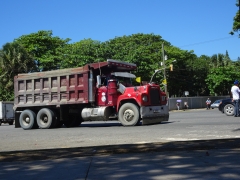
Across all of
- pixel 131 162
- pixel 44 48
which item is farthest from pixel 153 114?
pixel 44 48

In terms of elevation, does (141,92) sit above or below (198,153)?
above

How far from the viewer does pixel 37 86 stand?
17.6 metres

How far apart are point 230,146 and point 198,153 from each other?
105 centimetres

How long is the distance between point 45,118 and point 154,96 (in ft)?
18.1

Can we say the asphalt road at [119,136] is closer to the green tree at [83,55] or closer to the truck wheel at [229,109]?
the truck wheel at [229,109]

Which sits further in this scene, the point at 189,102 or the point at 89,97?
the point at 189,102

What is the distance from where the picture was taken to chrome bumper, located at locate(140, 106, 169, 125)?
1525 cm

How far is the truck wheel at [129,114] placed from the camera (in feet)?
50.4

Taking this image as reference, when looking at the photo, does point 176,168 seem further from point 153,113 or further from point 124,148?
point 153,113

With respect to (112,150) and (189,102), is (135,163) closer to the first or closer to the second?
(112,150)

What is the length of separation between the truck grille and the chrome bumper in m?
0.23

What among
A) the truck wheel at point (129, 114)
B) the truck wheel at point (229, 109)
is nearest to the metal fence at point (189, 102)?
the truck wheel at point (229, 109)

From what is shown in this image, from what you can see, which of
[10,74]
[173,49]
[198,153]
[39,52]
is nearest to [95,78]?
[198,153]

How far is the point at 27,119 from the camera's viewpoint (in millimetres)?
18047
